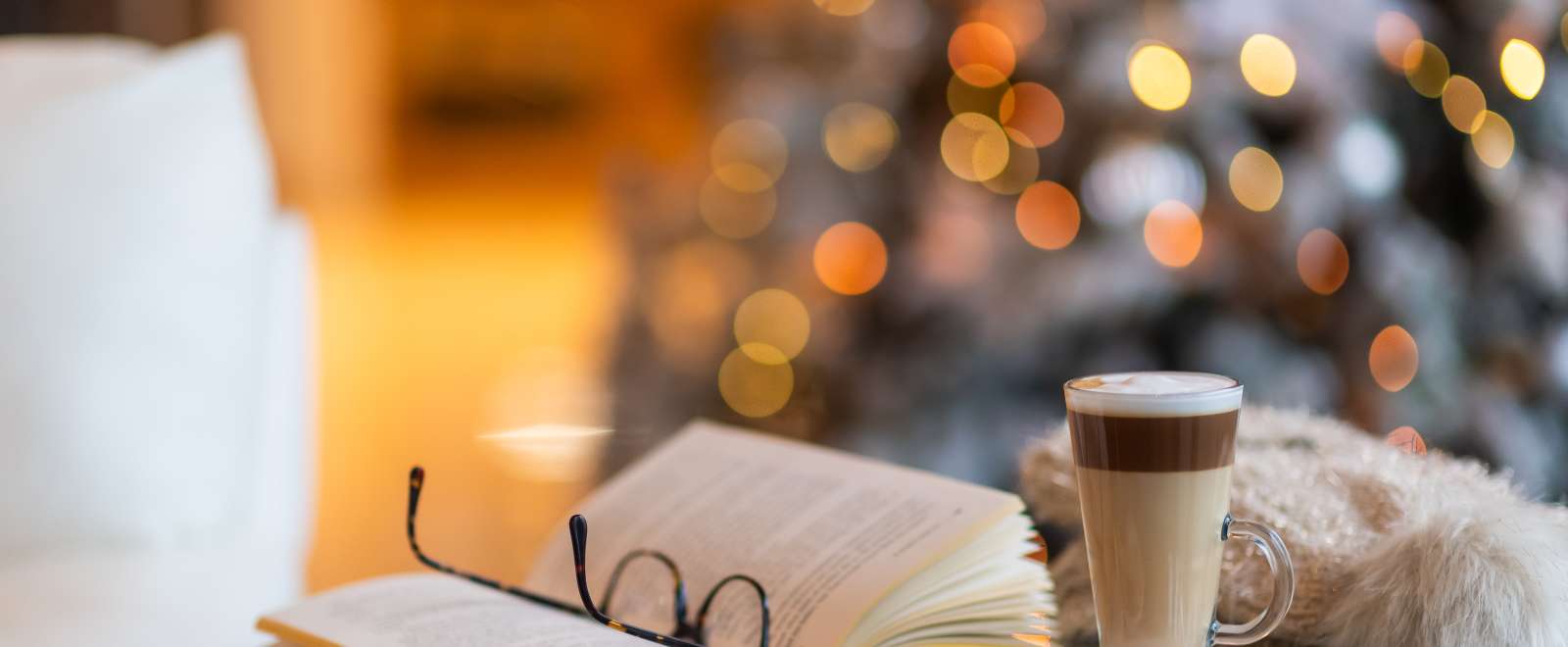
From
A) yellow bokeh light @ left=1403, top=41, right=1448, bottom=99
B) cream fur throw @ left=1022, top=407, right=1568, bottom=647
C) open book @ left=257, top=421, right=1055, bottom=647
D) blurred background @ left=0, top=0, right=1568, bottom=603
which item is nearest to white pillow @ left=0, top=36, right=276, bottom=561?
blurred background @ left=0, top=0, right=1568, bottom=603

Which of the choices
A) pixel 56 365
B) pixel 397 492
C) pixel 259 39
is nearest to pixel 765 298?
pixel 397 492

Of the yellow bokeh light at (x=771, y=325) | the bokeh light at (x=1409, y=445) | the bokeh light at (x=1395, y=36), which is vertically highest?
the bokeh light at (x=1395, y=36)

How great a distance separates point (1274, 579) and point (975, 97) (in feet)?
3.99

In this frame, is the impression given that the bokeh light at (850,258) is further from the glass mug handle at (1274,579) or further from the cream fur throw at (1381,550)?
the glass mug handle at (1274,579)

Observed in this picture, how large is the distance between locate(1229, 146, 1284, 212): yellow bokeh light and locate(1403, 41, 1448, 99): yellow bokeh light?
0.17 m

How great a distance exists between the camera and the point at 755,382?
2.04 meters

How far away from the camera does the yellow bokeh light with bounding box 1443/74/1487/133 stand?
4.48ft

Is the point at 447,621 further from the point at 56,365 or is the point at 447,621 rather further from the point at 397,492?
the point at 397,492

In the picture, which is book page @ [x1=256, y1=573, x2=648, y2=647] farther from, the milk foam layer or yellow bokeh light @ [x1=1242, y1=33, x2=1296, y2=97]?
yellow bokeh light @ [x1=1242, y1=33, x2=1296, y2=97]

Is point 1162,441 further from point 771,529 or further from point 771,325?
Answer: point 771,325

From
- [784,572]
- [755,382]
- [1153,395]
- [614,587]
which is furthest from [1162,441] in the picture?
[755,382]

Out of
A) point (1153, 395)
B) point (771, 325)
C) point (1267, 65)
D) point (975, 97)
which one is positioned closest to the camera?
point (1153, 395)

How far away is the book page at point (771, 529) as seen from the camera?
0.57 metres

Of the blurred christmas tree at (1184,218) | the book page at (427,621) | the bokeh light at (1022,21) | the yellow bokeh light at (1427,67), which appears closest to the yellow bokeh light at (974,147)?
the blurred christmas tree at (1184,218)
